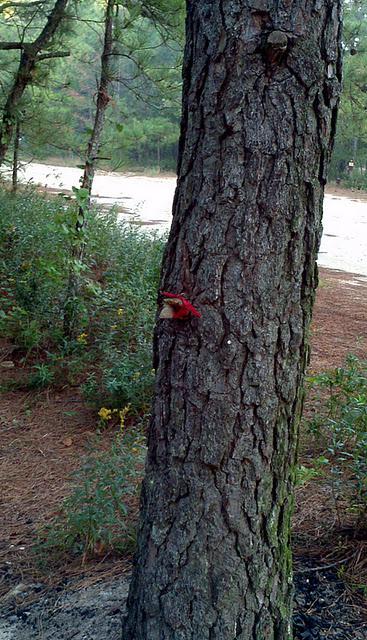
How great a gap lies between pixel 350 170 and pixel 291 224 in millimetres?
33840

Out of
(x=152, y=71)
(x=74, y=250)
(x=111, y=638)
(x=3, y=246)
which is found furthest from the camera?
(x=3, y=246)

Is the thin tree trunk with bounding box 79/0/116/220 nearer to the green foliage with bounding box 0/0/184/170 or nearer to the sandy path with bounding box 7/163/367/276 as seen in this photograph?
the green foliage with bounding box 0/0/184/170

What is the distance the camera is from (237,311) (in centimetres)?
205

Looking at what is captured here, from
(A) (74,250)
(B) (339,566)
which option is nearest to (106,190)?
(A) (74,250)

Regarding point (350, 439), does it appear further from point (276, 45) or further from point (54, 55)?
point (54, 55)

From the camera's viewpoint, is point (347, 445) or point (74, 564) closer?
point (74, 564)

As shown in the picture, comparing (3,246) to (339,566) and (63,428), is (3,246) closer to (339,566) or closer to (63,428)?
(63,428)

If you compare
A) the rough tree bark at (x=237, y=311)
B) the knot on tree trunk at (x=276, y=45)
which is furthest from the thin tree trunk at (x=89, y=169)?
the knot on tree trunk at (x=276, y=45)

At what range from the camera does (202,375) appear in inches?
81.7

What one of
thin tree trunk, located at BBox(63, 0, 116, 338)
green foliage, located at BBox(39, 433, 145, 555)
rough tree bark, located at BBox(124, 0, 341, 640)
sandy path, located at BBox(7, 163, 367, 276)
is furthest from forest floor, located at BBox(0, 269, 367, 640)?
sandy path, located at BBox(7, 163, 367, 276)

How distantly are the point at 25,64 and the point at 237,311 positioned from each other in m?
5.97

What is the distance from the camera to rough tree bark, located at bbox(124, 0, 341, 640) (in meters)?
1.99

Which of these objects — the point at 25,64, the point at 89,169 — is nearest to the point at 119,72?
the point at 89,169

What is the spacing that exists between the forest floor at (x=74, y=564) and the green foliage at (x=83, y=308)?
→ 1.31ft
